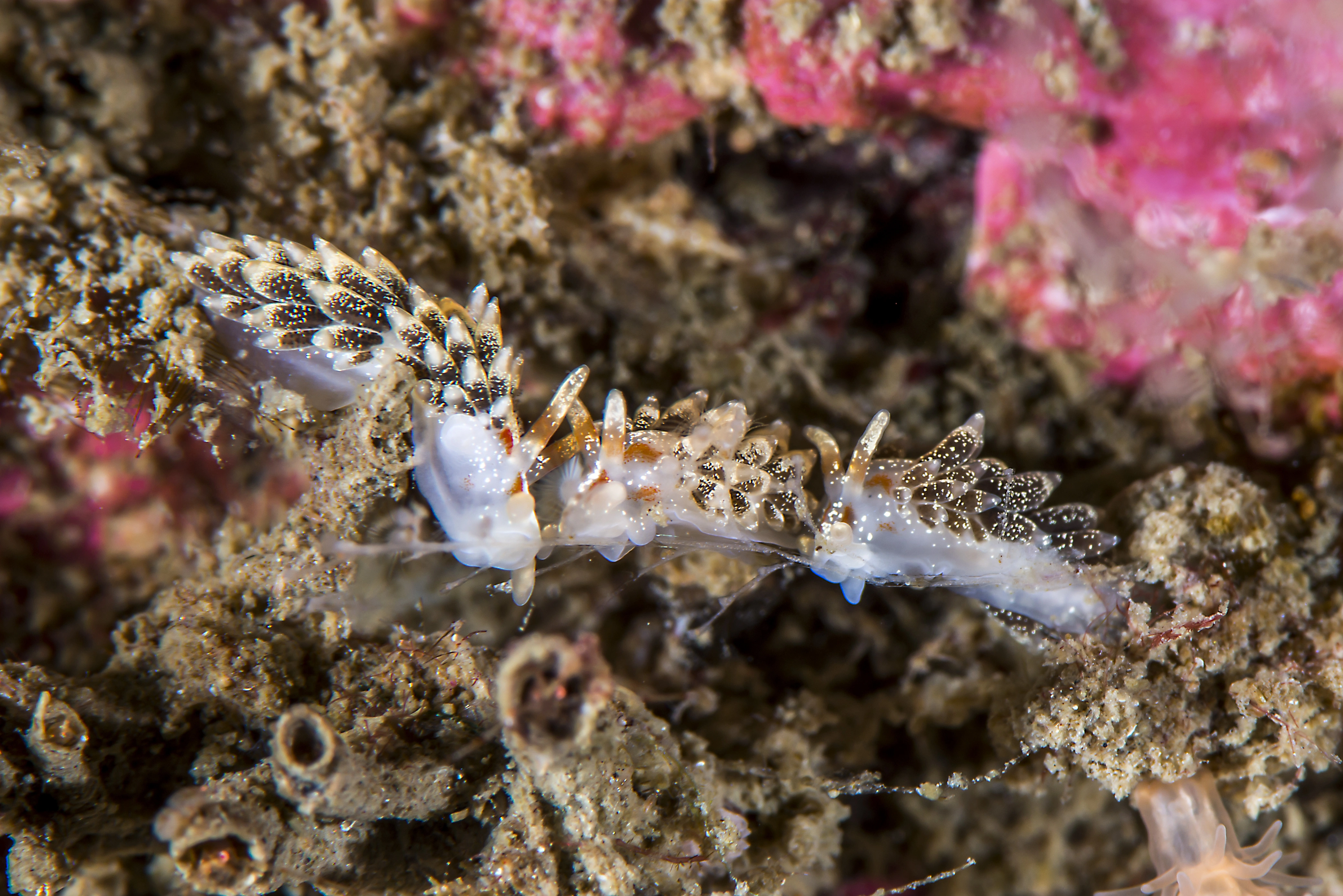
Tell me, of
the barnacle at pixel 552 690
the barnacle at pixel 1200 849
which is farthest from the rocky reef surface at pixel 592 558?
the barnacle at pixel 1200 849

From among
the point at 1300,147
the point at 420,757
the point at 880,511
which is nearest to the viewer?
the point at 420,757

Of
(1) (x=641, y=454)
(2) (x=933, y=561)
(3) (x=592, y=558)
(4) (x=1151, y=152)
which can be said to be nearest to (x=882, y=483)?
(2) (x=933, y=561)

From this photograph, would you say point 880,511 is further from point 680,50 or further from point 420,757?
point 680,50

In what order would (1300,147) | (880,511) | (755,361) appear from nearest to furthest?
(880,511)
(1300,147)
(755,361)

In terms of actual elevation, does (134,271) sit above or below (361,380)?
above

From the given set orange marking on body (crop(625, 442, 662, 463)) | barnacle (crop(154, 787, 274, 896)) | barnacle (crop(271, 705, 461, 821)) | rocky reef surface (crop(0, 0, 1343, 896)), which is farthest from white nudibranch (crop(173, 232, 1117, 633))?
barnacle (crop(154, 787, 274, 896))

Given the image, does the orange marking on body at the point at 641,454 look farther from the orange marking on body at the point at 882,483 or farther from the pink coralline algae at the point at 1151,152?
the pink coralline algae at the point at 1151,152

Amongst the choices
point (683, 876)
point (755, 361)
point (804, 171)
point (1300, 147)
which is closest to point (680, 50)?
point (804, 171)
